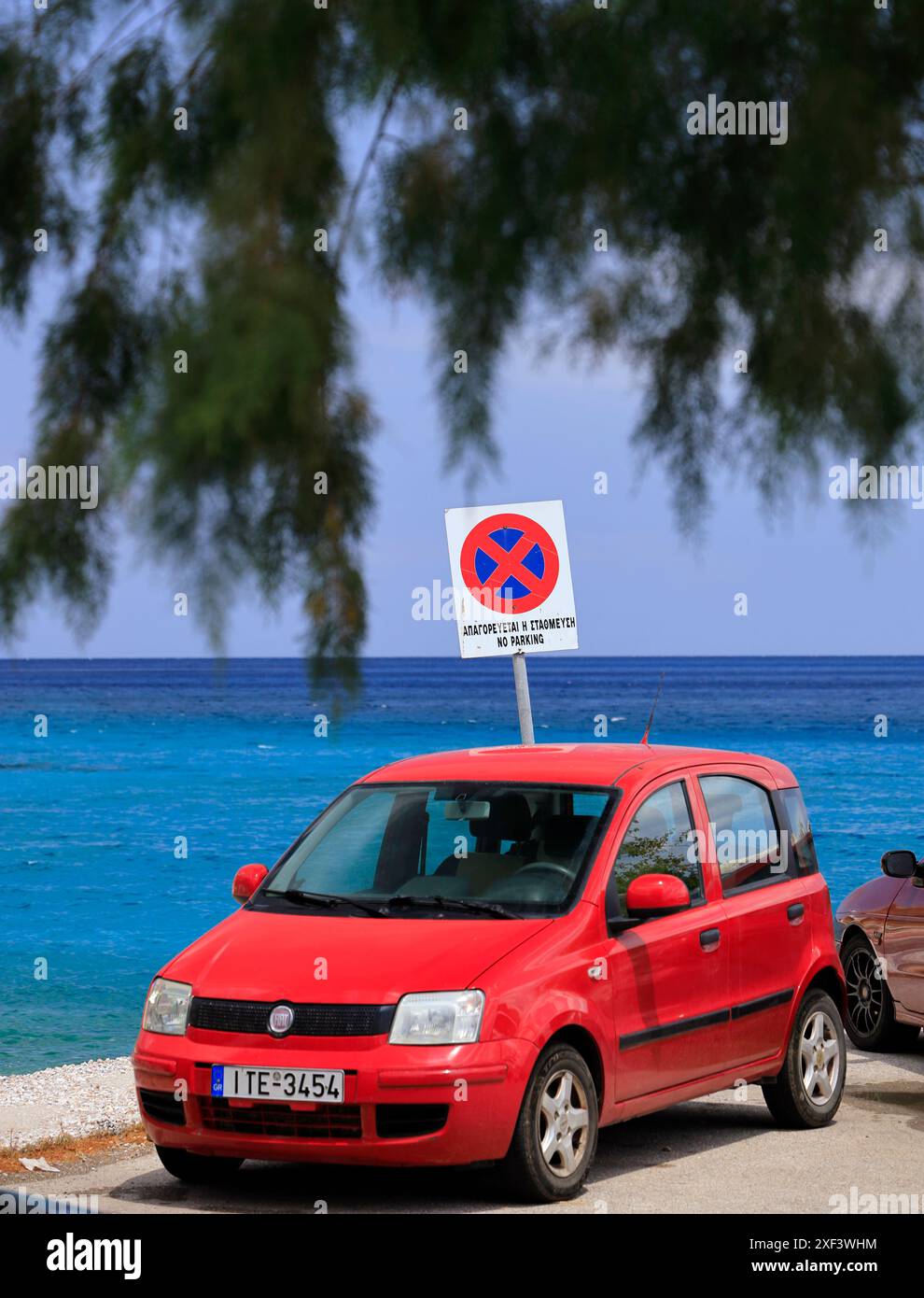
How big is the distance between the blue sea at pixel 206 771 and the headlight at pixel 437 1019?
1.13m

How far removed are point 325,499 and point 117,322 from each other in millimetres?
268

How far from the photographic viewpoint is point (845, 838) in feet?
117

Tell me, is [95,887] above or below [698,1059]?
below

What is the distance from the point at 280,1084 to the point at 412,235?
5.68m

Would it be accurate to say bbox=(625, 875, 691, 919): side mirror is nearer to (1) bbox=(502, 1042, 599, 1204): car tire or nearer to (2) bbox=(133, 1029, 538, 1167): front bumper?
(1) bbox=(502, 1042, 599, 1204): car tire

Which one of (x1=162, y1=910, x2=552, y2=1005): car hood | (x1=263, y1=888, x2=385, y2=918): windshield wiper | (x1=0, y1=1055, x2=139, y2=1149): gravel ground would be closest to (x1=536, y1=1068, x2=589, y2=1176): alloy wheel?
(x1=162, y1=910, x2=552, y2=1005): car hood

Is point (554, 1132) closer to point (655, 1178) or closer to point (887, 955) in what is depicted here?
point (655, 1178)

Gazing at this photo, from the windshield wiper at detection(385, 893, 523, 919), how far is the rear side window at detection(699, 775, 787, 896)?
4.52 ft

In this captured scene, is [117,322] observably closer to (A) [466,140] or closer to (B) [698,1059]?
(A) [466,140]

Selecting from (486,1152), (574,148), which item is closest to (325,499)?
(574,148)

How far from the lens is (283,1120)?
6.93 m

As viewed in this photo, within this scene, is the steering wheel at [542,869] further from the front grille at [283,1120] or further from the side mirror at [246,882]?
the front grille at [283,1120]

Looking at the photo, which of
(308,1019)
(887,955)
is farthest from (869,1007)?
(308,1019)

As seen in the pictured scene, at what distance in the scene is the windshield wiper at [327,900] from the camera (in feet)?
25.6
